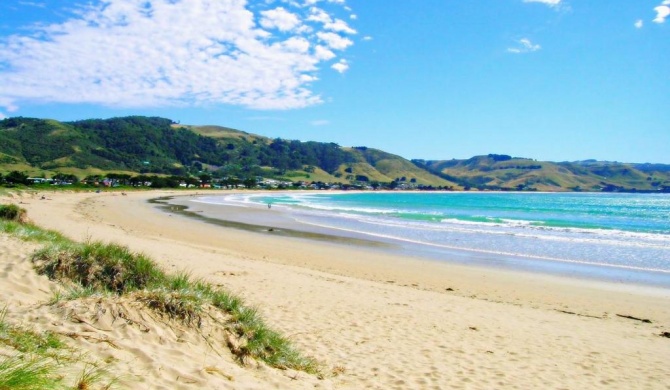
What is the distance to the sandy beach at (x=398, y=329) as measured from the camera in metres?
4.66

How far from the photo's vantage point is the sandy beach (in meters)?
4.66

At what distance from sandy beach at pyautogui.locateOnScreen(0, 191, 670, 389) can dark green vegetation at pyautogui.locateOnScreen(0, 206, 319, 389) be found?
0.84ft

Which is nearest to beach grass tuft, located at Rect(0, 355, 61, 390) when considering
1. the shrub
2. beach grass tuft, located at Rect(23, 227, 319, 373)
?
beach grass tuft, located at Rect(23, 227, 319, 373)

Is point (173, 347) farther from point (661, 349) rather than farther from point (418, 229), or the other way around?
point (418, 229)

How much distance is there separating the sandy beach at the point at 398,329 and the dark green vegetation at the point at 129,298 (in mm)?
257

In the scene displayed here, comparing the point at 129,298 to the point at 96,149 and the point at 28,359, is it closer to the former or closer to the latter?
the point at 28,359

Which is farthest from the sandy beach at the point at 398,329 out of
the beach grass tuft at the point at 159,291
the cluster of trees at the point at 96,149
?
the cluster of trees at the point at 96,149

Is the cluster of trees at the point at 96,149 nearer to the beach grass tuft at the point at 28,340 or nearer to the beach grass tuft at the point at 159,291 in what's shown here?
the beach grass tuft at the point at 159,291

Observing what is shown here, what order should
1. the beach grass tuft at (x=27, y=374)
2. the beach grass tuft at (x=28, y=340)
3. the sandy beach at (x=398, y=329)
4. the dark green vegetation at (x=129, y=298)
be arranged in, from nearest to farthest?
the beach grass tuft at (x=27, y=374) < the dark green vegetation at (x=129, y=298) < the beach grass tuft at (x=28, y=340) < the sandy beach at (x=398, y=329)

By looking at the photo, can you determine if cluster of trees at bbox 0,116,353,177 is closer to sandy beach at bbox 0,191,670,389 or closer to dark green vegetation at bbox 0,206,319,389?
sandy beach at bbox 0,191,670,389

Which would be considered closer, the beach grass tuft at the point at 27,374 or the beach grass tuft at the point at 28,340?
the beach grass tuft at the point at 27,374

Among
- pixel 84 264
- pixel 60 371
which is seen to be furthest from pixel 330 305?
pixel 60 371

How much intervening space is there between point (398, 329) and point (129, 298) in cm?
483

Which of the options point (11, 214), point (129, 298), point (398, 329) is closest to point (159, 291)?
point (129, 298)
